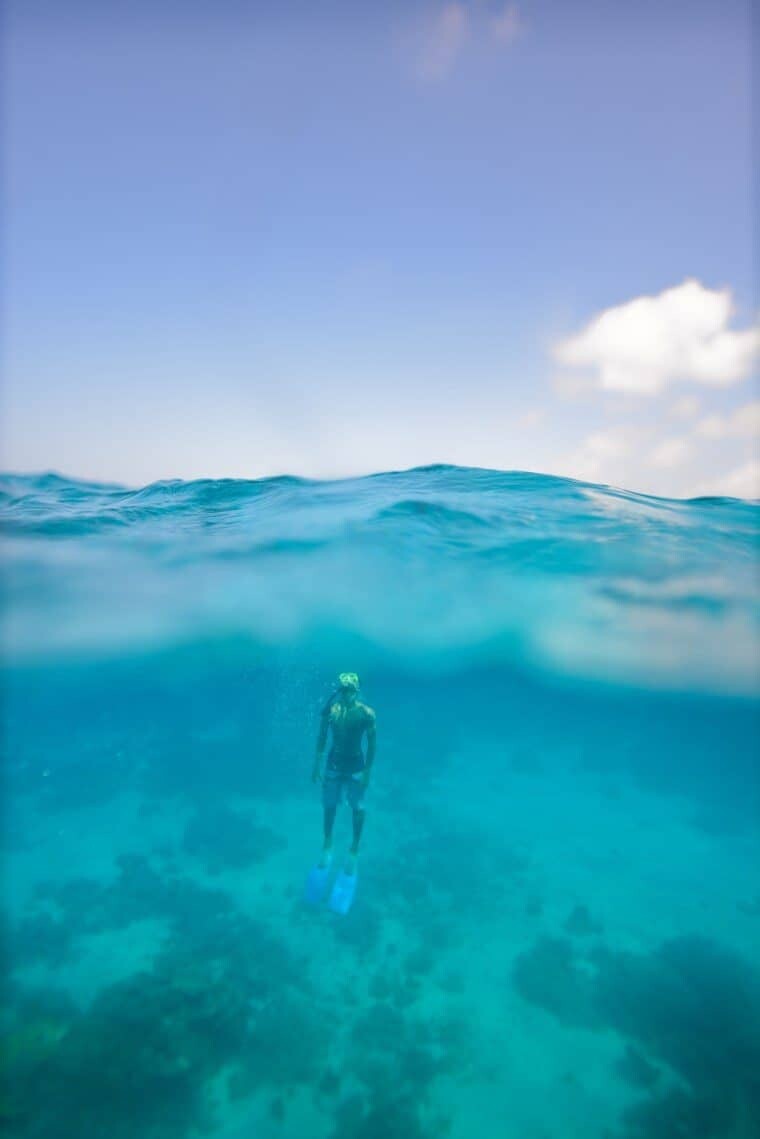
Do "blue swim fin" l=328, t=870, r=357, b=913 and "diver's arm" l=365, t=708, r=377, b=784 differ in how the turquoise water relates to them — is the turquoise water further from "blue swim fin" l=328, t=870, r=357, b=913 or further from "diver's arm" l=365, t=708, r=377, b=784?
"diver's arm" l=365, t=708, r=377, b=784

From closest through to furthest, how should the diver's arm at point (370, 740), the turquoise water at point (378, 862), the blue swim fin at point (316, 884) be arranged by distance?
1. the turquoise water at point (378, 862)
2. the diver's arm at point (370, 740)
3. the blue swim fin at point (316, 884)

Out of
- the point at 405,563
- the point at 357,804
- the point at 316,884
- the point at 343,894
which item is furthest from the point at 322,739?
the point at 405,563

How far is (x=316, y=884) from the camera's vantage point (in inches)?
362

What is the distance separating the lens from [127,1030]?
325 inches

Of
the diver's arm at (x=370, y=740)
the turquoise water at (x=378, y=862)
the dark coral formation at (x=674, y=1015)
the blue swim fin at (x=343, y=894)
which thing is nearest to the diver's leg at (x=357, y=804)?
the diver's arm at (x=370, y=740)

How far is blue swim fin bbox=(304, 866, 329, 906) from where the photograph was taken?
29.8ft

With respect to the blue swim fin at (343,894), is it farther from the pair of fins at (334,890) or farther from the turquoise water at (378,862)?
the turquoise water at (378,862)

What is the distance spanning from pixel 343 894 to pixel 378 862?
6.45 metres

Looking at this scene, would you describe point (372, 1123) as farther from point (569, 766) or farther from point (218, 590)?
point (569, 766)

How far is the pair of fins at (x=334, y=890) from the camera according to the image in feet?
29.5

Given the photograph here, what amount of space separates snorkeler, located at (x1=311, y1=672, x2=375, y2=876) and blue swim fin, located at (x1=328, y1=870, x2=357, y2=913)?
2.19 ft

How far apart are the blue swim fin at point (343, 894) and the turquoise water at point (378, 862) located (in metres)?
2.22

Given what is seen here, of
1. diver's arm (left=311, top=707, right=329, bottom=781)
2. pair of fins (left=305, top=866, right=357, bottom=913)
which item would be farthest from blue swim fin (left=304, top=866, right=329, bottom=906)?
diver's arm (left=311, top=707, right=329, bottom=781)

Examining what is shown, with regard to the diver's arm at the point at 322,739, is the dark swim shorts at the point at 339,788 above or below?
below
